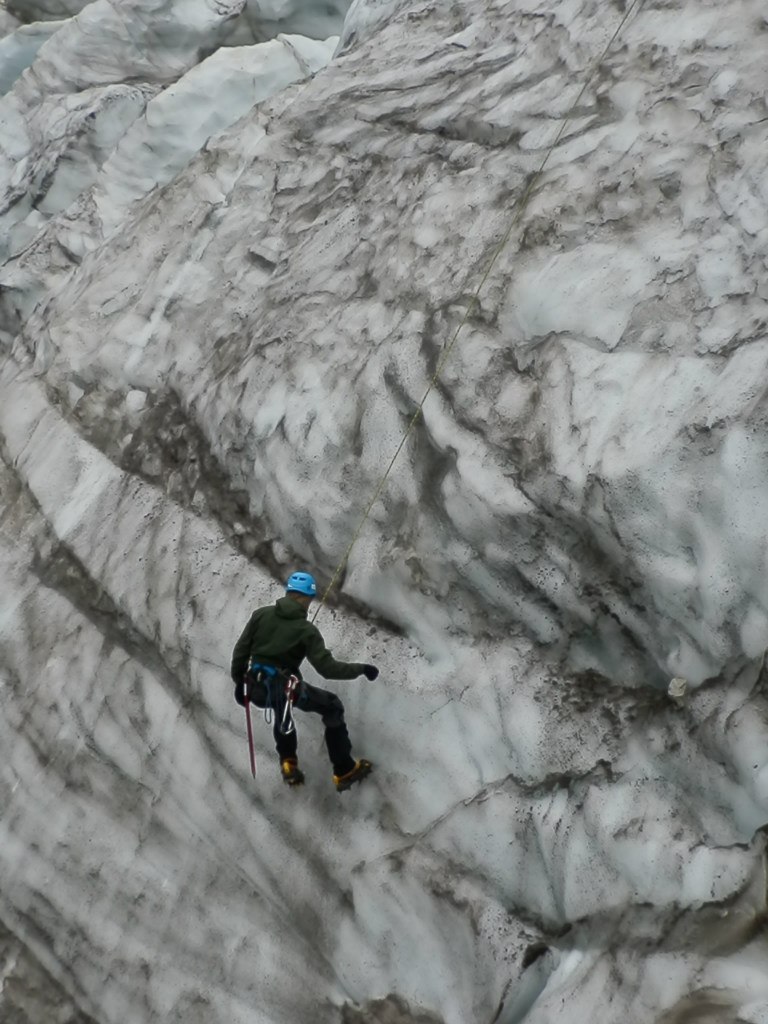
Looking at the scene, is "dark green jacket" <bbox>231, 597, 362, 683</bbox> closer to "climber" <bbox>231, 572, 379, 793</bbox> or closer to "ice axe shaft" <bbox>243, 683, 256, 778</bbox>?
"climber" <bbox>231, 572, 379, 793</bbox>

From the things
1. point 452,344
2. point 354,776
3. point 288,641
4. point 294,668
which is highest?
point 452,344

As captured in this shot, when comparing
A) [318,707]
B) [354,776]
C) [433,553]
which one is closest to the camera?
[318,707]

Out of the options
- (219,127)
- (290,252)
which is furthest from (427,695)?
(219,127)

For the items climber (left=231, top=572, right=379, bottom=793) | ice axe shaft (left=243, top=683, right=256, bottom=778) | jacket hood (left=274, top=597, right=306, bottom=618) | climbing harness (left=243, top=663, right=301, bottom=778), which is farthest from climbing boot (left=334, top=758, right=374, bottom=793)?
jacket hood (left=274, top=597, right=306, bottom=618)

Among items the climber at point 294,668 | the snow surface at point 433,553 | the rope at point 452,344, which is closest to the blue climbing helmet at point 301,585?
the climber at point 294,668

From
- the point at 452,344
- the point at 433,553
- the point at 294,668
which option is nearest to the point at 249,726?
the point at 294,668

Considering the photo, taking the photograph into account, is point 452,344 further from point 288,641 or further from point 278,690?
point 278,690

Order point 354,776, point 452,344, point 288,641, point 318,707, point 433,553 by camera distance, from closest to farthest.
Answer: point 288,641 → point 318,707 → point 354,776 → point 433,553 → point 452,344

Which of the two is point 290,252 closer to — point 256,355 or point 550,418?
point 256,355
